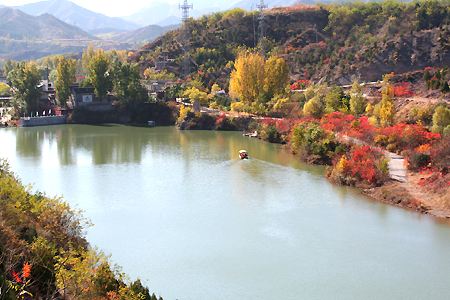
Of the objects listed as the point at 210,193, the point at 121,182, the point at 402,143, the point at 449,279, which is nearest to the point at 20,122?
the point at 121,182

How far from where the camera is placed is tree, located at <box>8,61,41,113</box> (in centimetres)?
6319

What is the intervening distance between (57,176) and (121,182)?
551 centimetres

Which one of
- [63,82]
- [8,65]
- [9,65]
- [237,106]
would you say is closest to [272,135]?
[237,106]

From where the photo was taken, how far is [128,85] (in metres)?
61.9

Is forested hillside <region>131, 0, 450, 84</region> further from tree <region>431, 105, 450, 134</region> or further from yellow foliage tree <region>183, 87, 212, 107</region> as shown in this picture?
tree <region>431, 105, 450, 134</region>

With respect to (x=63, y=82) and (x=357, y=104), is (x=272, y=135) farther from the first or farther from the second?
(x=63, y=82)

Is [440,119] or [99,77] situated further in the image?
[99,77]

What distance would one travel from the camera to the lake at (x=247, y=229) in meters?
16.8

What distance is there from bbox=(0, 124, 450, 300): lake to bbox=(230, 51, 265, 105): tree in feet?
62.8

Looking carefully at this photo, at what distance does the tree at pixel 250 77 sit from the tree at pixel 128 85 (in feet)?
49.0

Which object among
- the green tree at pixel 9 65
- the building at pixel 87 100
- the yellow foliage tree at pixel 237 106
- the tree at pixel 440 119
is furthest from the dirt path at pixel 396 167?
the green tree at pixel 9 65

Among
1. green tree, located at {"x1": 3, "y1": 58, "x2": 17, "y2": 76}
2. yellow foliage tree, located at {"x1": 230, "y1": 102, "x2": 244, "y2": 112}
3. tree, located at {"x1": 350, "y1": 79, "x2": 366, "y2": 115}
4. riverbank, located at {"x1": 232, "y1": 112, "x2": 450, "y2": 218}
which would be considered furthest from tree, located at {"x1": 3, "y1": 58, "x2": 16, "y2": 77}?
riverbank, located at {"x1": 232, "y1": 112, "x2": 450, "y2": 218}

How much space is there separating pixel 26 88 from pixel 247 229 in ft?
174

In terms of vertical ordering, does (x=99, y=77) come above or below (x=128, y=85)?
above
